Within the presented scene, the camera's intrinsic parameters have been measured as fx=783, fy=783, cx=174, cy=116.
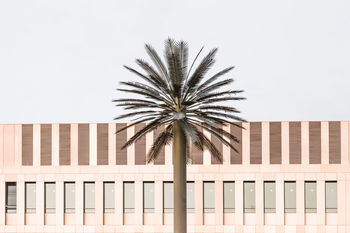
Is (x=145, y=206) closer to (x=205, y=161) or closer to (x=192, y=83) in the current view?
(x=205, y=161)

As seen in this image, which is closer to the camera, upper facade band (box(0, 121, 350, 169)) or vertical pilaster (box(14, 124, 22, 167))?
upper facade band (box(0, 121, 350, 169))

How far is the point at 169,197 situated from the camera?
63.8m

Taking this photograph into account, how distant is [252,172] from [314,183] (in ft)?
16.7

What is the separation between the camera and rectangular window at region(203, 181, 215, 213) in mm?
63469

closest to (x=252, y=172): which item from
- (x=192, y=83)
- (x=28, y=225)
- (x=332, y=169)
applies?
(x=332, y=169)

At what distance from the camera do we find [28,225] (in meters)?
64.5

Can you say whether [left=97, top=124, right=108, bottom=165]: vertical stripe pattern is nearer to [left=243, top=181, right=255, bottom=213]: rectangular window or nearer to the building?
the building

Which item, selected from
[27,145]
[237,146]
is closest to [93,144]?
[27,145]

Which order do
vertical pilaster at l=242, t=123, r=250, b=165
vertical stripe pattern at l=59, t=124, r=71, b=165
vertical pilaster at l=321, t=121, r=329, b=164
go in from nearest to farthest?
vertical pilaster at l=321, t=121, r=329, b=164 → vertical pilaster at l=242, t=123, r=250, b=165 → vertical stripe pattern at l=59, t=124, r=71, b=165

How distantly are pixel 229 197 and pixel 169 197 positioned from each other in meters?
4.87

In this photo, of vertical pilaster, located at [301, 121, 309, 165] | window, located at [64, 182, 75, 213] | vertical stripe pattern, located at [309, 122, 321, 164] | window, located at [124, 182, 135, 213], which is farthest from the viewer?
window, located at [64, 182, 75, 213]

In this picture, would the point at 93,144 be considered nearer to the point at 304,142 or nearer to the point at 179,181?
the point at 304,142

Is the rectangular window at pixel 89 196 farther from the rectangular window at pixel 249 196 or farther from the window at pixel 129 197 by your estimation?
the rectangular window at pixel 249 196

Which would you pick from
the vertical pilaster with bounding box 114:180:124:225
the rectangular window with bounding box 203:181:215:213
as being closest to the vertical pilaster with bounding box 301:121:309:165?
the rectangular window with bounding box 203:181:215:213
